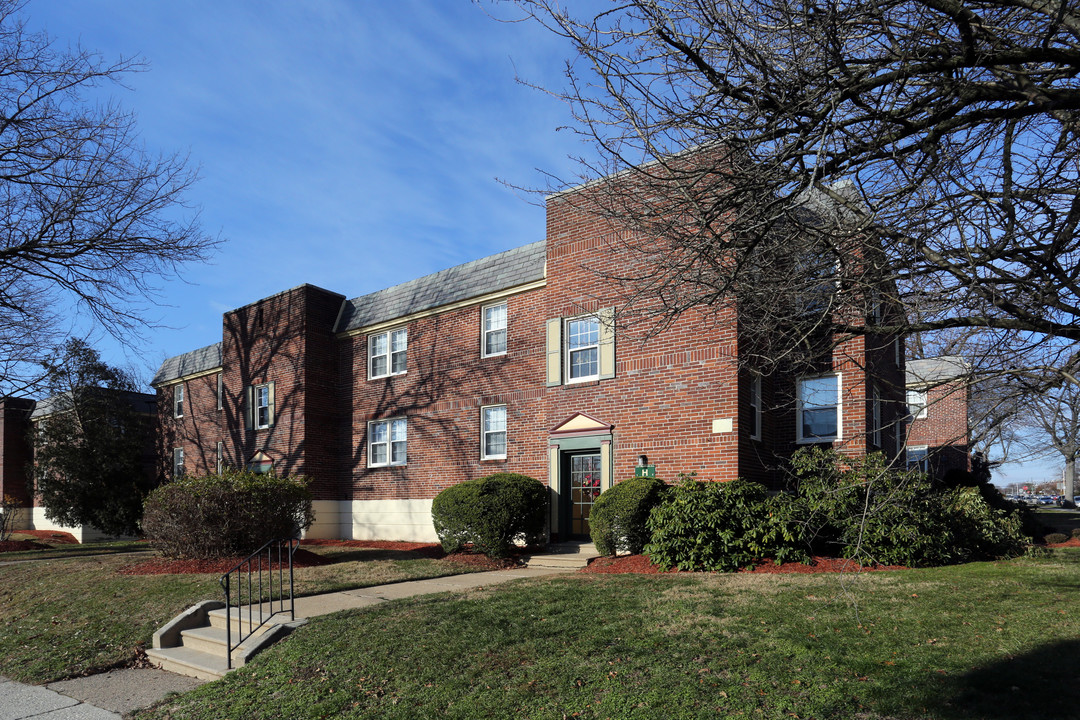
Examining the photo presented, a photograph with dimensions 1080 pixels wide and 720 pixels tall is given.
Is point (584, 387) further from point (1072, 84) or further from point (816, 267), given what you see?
point (1072, 84)

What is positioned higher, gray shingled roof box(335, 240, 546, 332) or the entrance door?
gray shingled roof box(335, 240, 546, 332)

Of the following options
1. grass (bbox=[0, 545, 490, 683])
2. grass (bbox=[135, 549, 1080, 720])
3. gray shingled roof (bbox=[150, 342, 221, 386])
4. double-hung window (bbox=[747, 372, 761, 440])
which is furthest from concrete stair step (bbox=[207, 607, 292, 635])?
gray shingled roof (bbox=[150, 342, 221, 386])

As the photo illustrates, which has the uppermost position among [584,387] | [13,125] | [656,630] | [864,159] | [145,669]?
[13,125]

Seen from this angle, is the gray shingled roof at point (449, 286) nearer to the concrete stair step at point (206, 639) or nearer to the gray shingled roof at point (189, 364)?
the gray shingled roof at point (189, 364)

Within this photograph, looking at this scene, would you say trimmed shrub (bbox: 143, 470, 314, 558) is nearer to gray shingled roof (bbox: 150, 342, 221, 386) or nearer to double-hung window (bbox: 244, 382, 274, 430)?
double-hung window (bbox: 244, 382, 274, 430)

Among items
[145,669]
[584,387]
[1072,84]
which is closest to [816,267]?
[1072,84]

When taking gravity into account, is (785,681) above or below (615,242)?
below

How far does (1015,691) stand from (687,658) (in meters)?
2.54

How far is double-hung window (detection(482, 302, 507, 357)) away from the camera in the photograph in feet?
62.0

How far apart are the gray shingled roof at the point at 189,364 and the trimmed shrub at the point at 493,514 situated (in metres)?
15.3

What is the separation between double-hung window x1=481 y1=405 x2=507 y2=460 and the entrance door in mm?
2103

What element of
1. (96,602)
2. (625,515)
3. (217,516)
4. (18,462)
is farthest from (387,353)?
(18,462)

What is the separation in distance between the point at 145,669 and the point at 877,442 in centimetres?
1399

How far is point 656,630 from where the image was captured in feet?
25.7
